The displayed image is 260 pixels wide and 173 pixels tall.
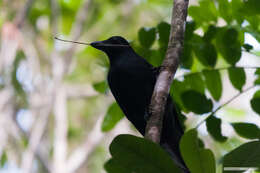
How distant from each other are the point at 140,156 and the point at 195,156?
0.76 ft

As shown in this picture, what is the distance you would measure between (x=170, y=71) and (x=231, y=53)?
0.89 meters

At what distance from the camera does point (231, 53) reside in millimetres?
3021

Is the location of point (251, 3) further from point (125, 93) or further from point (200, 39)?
point (125, 93)

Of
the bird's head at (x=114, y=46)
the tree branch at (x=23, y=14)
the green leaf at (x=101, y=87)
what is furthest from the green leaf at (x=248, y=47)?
the tree branch at (x=23, y=14)

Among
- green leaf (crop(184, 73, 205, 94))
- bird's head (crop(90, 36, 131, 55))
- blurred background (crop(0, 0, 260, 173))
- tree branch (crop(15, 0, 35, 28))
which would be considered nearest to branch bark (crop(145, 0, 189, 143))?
green leaf (crop(184, 73, 205, 94))

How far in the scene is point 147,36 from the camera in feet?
10.8

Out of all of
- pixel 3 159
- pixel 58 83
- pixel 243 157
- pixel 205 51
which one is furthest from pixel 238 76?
pixel 3 159

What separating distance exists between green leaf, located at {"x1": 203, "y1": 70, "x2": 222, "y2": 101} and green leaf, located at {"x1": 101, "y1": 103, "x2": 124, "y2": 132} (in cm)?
71

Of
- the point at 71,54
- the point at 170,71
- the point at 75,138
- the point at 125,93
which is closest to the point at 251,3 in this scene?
the point at 170,71

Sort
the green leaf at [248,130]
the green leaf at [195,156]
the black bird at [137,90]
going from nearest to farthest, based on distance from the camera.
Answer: the green leaf at [195,156], the green leaf at [248,130], the black bird at [137,90]

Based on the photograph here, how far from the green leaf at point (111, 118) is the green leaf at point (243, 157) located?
5.09 feet

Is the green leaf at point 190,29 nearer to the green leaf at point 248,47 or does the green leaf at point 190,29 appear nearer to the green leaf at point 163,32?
the green leaf at point 163,32

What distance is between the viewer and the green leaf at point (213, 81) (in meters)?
3.14

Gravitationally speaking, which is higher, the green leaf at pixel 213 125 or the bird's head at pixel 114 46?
the bird's head at pixel 114 46
